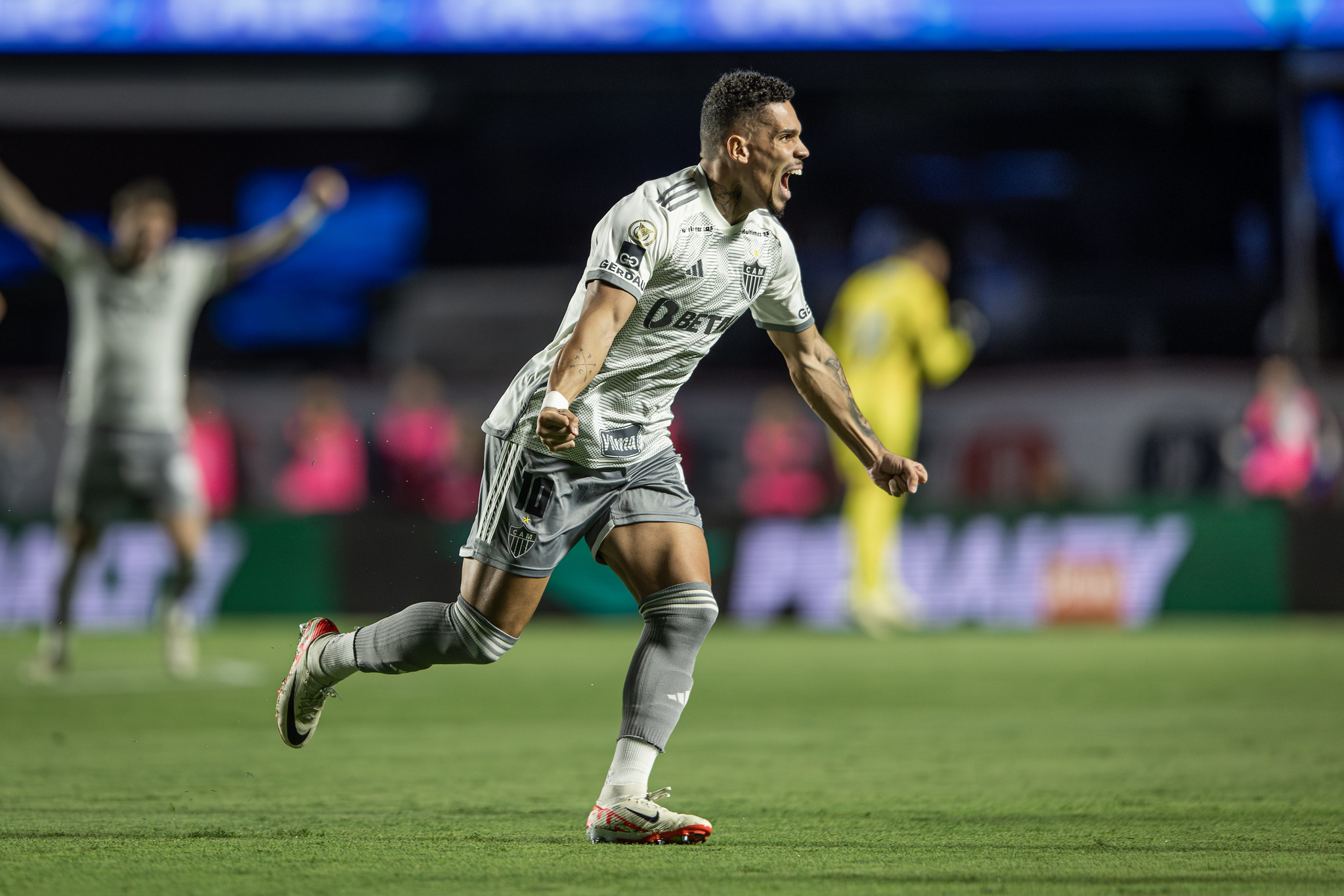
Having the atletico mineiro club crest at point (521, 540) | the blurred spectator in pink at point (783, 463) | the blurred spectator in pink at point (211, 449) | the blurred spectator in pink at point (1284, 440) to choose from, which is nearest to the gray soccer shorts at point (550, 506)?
the atletico mineiro club crest at point (521, 540)

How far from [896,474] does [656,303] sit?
88 cm

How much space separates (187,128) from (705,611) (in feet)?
76.8

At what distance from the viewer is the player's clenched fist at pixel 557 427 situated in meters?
4.10

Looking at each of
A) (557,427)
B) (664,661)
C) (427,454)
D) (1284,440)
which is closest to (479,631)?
(664,661)

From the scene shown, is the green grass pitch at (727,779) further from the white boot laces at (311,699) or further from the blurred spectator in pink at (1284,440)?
the blurred spectator in pink at (1284,440)

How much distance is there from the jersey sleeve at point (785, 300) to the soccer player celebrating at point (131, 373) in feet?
15.3

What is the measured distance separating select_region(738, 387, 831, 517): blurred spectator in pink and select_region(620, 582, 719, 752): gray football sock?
12.4 m

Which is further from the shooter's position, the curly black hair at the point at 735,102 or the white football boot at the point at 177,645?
the white football boot at the point at 177,645

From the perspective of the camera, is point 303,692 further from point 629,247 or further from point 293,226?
point 293,226

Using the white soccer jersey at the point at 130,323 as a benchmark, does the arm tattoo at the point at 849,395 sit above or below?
below

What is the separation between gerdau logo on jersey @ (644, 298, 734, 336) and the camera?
458 cm

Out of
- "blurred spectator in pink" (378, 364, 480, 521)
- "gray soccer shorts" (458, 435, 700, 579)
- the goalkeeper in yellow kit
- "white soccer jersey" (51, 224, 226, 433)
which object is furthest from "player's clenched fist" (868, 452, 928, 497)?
"blurred spectator in pink" (378, 364, 480, 521)

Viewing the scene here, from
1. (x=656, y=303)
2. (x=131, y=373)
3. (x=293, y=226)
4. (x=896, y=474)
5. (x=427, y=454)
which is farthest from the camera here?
(x=427, y=454)

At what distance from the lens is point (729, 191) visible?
460 cm
